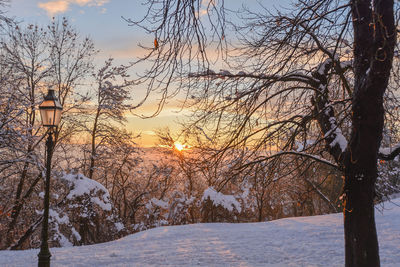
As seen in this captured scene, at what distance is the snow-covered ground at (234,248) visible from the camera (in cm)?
858

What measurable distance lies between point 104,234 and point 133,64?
56.5ft

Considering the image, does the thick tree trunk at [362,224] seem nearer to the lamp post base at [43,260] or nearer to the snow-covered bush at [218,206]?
the lamp post base at [43,260]

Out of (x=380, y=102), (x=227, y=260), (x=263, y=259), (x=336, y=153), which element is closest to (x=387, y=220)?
(x=263, y=259)

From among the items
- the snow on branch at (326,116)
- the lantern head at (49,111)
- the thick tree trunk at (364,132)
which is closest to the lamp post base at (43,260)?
the lantern head at (49,111)

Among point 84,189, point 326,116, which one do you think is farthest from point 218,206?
point 326,116

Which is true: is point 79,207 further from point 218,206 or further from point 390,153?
point 390,153

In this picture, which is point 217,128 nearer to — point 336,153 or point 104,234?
point 336,153

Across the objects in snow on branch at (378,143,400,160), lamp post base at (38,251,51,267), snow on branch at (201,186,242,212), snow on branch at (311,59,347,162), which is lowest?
lamp post base at (38,251,51,267)

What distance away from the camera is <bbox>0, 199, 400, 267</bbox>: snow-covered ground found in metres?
8.58

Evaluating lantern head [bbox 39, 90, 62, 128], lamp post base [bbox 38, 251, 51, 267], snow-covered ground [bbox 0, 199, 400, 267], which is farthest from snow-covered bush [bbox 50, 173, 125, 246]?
lantern head [bbox 39, 90, 62, 128]

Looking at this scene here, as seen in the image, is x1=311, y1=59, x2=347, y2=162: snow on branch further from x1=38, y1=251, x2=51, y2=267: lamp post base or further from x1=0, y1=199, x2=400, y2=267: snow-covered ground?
x1=38, y1=251, x2=51, y2=267: lamp post base

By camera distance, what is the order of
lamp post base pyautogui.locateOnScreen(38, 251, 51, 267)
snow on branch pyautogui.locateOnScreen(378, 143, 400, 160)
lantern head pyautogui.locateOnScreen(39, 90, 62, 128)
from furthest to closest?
1. lantern head pyautogui.locateOnScreen(39, 90, 62, 128)
2. lamp post base pyautogui.locateOnScreen(38, 251, 51, 267)
3. snow on branch pyautogui.locateOnScreen(378, 143, 400, 160)

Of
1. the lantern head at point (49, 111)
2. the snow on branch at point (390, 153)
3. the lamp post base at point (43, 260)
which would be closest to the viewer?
the snow on branch at point (390, 153)

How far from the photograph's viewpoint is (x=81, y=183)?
15008mm
